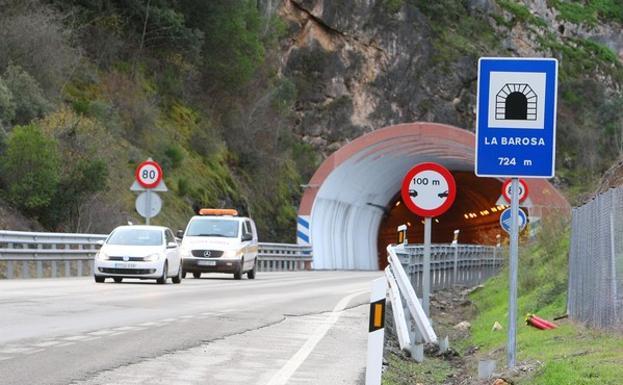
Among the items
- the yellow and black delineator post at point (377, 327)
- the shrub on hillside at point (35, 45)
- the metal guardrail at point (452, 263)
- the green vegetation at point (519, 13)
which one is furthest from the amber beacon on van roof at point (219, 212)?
the green vegetation at point (519, 13)

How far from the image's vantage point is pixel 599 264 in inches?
586

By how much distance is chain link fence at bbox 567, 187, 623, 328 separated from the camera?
13570 millimetres

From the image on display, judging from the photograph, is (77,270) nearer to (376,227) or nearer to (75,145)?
(75,145)

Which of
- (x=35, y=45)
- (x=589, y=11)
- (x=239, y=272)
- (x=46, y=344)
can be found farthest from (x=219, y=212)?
(x=589, y=11)

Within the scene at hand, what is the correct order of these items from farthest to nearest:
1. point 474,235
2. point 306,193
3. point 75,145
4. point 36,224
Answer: point 474,235
point 306,193
point 75,145
point 36,224

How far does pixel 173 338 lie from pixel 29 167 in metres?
22.4

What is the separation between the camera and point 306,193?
56406 millimetres

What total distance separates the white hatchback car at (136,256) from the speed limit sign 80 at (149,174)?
3.91m

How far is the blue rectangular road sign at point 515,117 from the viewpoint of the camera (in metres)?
11.5

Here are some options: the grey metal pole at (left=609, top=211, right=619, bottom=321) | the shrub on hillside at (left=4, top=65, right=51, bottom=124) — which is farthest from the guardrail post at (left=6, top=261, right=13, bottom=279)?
the grey metal pole at (left=609, top=211, right=619, bottom=321)

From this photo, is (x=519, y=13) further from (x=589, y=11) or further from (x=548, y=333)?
(x=548, y=333)

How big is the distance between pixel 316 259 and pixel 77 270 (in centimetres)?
2480

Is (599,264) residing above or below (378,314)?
above

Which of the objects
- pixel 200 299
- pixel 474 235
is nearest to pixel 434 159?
pixel 474 235
